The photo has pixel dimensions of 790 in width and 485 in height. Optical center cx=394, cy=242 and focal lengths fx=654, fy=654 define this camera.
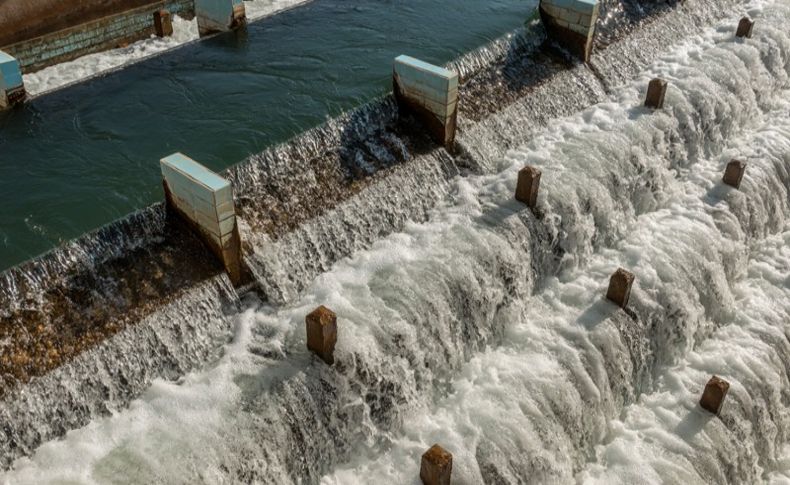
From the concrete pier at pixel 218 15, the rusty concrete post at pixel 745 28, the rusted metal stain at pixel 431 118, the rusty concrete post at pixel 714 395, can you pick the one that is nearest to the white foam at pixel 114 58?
the concrete pier at pixel 218 15

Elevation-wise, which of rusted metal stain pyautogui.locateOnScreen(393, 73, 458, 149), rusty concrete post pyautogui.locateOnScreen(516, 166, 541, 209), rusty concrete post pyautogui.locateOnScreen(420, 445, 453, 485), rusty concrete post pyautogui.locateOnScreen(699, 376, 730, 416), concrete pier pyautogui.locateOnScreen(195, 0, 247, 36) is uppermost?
concrete pier pyautogui.locateOnScreen(195, 0, 247, 36)

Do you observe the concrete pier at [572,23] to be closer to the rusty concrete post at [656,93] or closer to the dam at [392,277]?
the dam at [392,277]

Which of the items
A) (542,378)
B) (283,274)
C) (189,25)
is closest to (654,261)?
(542,378)

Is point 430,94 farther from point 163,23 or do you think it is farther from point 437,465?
point 163,23

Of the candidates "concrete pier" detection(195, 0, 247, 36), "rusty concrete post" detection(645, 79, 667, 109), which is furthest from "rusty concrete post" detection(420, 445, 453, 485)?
"concrete pier" detection(195, 0, 247, 36)

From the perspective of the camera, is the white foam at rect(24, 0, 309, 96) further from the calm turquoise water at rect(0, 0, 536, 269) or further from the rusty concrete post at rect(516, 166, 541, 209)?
the rusty concrete post at rect(516, 166, 541, 209)

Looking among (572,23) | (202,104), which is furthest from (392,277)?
(572,23)
